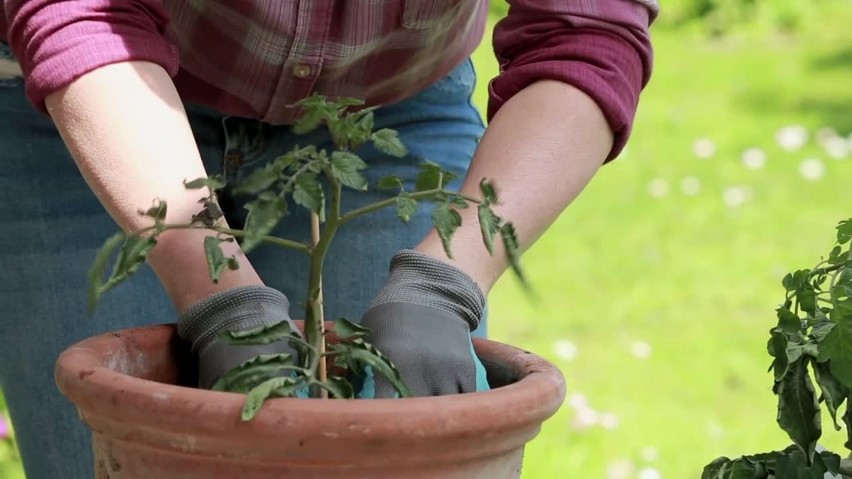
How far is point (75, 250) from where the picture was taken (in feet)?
5.65

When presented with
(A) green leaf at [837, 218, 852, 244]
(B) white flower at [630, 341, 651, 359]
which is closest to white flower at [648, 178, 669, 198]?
(B) white flower at [630, 341, 651, 359]

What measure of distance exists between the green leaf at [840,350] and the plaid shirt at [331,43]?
0.41 metres

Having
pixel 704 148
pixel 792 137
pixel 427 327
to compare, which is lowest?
pixel 427 327

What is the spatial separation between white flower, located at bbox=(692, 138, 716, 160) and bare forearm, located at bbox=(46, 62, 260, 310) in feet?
12.2

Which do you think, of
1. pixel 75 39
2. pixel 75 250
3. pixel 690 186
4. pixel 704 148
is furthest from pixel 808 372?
pixel 704 148

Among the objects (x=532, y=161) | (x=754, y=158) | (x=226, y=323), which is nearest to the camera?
(x=226, y=323)

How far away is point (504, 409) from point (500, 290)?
2922 mm

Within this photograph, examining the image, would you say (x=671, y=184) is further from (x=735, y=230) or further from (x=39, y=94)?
(x=39, y=94)

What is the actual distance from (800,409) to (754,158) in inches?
145

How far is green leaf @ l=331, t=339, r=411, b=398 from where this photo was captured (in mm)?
1039

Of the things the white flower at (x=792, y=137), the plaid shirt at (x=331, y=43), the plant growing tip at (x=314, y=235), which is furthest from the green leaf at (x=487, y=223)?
the white flower at (x=792, y=137)

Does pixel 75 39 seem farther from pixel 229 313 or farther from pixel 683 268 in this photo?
pixel 683 268

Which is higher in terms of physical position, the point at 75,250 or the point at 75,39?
the point at 75,39

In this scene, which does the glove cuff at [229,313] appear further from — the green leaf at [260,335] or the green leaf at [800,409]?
the green leaf at [800,409]
